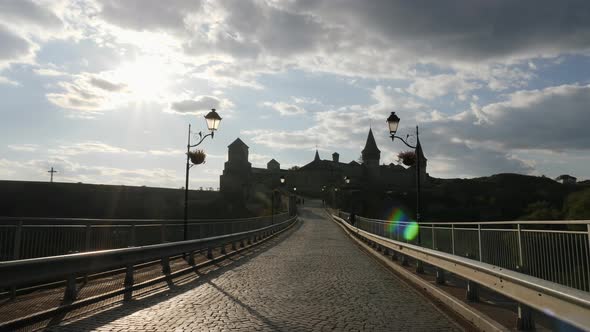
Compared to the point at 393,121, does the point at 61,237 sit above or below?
below

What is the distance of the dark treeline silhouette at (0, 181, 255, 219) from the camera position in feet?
200

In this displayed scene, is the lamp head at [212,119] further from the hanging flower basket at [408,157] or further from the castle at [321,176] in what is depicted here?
the castle at [321,176]

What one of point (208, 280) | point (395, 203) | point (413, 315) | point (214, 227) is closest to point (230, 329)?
point (413, 315)

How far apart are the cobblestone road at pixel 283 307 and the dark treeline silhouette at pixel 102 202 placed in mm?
58534

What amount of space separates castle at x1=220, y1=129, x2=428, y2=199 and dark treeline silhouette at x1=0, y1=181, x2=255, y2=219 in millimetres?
14095

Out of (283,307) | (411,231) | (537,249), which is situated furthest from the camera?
(411,231)

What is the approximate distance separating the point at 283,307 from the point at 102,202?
67143 millimetres

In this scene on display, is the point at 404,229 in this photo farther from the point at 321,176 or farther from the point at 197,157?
the point at 321,176

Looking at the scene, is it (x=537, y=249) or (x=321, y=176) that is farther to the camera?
(x=321, y=176)

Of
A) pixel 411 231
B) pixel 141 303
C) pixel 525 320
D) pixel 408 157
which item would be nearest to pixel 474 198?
pixel 408 157

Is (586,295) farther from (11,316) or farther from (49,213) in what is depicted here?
(49,213)

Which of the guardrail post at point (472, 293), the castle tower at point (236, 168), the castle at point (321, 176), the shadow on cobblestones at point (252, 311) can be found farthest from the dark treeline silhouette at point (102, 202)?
the guardrail post at point (472, 293)

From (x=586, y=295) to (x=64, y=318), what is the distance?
621cm

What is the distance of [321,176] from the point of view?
149 m
